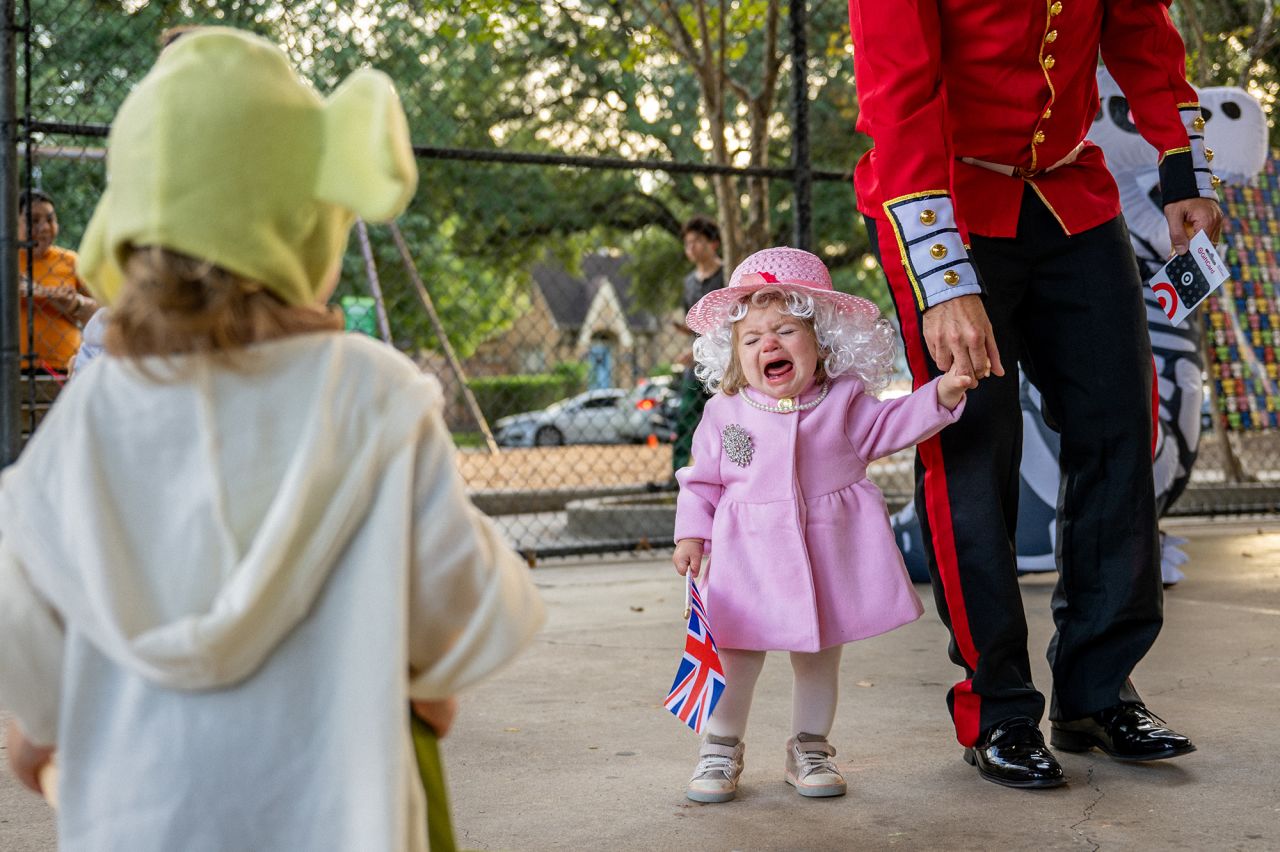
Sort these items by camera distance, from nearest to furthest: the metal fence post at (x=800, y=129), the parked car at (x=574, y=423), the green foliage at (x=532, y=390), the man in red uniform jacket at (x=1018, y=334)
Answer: the man in red uniform jacket at (x=1018, y=334) → the metal fence post at (x=800, y=129) → the parked car at (x=574, y=423) → the green foliage at (x=532, y=390)

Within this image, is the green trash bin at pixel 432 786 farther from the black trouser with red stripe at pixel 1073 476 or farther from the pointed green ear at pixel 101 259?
the black trouser with red stripe at pixel 1073 476

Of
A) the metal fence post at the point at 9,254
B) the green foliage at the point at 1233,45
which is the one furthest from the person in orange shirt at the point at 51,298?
the green foliage at the point at 1233,45

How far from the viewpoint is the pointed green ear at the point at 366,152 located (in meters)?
1.40

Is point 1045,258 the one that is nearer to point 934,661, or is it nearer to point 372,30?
point 934,661

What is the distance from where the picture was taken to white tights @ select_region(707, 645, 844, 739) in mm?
2846

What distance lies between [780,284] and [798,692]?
2.80 feet

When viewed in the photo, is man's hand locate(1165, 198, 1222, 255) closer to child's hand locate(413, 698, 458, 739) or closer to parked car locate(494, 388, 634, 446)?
child's hand locate(413, 698, 458, 739)

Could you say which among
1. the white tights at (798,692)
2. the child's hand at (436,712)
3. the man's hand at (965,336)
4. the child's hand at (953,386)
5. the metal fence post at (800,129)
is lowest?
the white tights at (798,692)

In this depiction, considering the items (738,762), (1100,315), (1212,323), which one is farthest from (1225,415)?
(738,762)

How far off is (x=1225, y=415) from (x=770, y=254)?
5309mm

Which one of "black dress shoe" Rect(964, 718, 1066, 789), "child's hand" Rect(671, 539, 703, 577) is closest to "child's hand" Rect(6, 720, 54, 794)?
"child's hand" Rect(671, 539, 703, 577)

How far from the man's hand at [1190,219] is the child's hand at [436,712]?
2.20 metres

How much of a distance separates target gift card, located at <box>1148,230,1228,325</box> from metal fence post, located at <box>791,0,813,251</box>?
3.69 metres

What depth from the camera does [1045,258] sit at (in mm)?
2912
